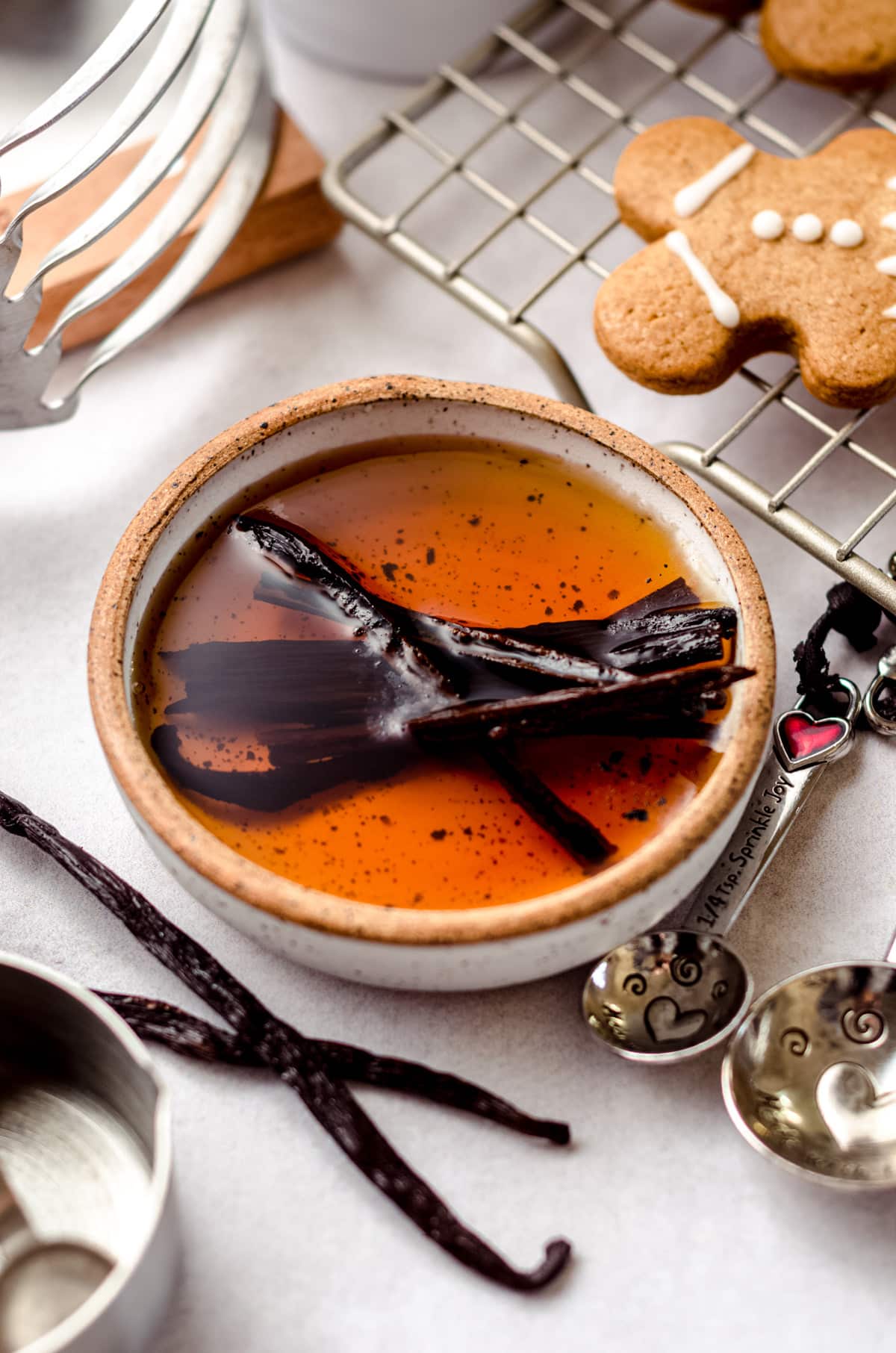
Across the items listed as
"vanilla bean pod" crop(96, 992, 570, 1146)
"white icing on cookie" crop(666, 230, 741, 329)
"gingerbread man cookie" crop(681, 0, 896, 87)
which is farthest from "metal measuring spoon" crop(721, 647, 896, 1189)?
"gingerbread man cookie" crop(681, 0, 896, 87)

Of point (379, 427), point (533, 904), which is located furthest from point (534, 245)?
point (533, 904)

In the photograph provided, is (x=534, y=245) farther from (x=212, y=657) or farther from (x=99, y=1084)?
(x=99, y=1084)

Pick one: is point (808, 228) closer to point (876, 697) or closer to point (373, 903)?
point (876, 697)

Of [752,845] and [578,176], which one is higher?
[578,176]

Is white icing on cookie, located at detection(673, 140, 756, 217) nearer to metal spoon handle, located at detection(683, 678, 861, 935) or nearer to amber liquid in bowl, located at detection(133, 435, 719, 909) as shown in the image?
amber liquid in bowl, located at detection(133, 435, 719, 909)

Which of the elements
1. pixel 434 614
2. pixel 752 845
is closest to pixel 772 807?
pixel 752 845

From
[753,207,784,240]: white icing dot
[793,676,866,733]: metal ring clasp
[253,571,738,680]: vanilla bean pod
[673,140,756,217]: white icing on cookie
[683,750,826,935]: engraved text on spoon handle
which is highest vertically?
[673,140,756,217]: white icing on cookie

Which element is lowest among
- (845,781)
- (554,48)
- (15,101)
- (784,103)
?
(845,781)
